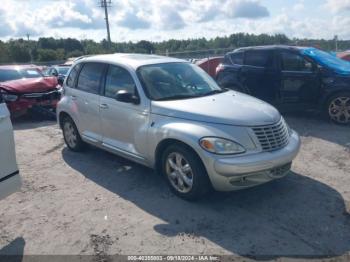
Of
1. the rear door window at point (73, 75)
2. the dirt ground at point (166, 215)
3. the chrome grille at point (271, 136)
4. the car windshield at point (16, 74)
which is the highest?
the rear door window at point (73, 75)

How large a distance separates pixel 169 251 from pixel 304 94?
5990mm

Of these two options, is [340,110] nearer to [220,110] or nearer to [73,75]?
[220,110]

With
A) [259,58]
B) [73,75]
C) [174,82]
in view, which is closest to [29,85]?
[73,75]

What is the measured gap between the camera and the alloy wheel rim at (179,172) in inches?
180

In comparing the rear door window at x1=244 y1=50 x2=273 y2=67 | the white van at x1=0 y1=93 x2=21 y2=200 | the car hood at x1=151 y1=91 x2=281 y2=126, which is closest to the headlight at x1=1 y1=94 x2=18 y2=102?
the rear door window at x1=244 y1=50 x2=273 y2=67

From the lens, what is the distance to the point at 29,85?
10.3 meters

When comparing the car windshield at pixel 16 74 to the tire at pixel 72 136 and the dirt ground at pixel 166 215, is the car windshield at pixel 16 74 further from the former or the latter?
→ the dirt ground at pixel 166 215

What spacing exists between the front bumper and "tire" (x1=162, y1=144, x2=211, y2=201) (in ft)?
0.45

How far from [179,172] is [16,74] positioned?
337 inches

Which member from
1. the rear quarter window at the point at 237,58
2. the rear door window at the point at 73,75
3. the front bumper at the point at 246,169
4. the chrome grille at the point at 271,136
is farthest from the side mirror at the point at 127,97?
the rear quarter window at the point at 237,58

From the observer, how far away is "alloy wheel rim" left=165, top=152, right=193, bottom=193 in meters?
4.58

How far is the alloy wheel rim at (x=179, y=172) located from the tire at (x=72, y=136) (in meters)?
2.53

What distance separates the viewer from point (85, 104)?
6.16m

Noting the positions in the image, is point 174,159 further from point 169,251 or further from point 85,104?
point 85,104
